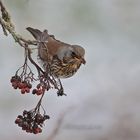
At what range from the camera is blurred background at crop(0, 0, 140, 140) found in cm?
536

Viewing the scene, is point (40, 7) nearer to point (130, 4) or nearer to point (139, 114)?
point (130, 4)

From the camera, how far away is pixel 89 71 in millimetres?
6188

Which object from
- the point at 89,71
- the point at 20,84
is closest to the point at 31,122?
the point at 20,84

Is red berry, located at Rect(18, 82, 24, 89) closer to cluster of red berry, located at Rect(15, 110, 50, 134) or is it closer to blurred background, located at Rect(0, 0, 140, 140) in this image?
cluster of red berry, located at Rect(15, 110, 50, 134)

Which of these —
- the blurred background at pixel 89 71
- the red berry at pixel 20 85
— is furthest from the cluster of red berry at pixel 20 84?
the blurred background at pixel 89 71

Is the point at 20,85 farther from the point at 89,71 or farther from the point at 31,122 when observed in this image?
the point at 89,71

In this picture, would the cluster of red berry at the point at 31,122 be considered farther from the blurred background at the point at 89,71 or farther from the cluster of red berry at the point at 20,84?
the blurred background at the point at 89,71

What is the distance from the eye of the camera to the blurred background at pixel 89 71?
17.6 ft

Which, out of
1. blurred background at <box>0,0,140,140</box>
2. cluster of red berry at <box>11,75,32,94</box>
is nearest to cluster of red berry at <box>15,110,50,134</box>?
cluster of red berry at <box>11,75,32,94</box>

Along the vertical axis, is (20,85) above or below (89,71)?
below

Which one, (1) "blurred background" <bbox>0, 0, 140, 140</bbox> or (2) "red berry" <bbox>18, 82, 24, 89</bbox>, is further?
(1) "blurred background" <bbox>0, 0, 140, 140</bbox>

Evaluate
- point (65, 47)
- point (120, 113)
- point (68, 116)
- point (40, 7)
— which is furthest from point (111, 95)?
point (65, 47)

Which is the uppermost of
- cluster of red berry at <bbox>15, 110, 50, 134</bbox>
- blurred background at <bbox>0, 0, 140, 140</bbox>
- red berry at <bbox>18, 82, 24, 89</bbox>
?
blurred background at <bbox>0, 0, 140, 140</bbox>

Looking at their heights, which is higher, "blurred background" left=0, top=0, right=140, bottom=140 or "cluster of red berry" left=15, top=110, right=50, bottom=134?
"blurred background" left=0, top=0, right=140, bottom=140
